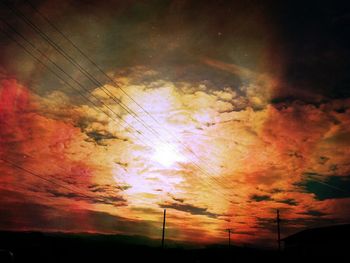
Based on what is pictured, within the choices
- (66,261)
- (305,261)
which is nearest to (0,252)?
(66,261)

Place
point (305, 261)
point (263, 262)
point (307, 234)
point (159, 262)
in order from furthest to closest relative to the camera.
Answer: point (263, 262), point (159, 262), point (307, 234), point (305, 261)

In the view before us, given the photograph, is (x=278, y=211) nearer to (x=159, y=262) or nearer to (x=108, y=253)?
(x=159, y=262)

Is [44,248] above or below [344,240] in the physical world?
below

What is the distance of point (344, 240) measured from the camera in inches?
1266

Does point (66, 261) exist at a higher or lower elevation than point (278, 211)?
lower

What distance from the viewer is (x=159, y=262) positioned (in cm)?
4422

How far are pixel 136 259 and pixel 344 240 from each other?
31.1 metres

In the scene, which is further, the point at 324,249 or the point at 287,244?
the point at 287,244

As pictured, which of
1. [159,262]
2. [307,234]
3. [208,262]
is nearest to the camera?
[307,234]

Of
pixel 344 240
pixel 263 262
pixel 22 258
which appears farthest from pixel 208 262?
pixel 22 258

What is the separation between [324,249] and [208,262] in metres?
24.9

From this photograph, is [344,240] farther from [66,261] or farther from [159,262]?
[66,261]

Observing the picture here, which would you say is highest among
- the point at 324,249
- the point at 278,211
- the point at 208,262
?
the point at 278,211

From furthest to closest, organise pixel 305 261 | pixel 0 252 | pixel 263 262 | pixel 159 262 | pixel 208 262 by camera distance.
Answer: pixel 208 262 → pixel 263 262 → pixel 159 262 → pixel 305 261 → pixel 0 252
